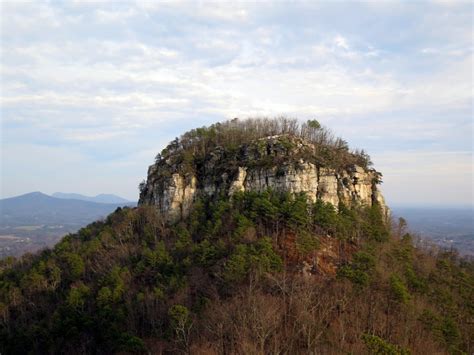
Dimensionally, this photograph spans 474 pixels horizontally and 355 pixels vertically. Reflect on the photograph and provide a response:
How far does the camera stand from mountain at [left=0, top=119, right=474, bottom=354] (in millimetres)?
26344

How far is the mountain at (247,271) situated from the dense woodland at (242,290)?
137 millimetres

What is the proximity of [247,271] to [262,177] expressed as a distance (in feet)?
48.1

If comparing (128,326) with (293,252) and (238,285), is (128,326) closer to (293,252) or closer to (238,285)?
(238,285)

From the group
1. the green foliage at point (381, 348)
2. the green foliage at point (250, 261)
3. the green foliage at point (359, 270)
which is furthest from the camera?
the green foliage at point (250, 261)

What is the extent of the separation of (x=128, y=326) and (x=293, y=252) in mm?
15498

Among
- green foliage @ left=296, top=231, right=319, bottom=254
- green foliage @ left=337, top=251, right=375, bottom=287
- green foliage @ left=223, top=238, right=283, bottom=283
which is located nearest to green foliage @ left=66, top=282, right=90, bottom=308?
green foliage @ left=223, top=238, right=283, bottom=283

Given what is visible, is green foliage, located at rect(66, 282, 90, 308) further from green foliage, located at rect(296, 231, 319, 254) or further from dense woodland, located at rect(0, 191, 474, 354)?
green foliage, located at rect(296, 231, 319, 254)

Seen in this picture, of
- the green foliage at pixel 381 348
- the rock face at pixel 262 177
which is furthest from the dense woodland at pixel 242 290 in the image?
the rock face at pixel 262 177

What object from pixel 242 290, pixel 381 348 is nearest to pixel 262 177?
pixel 242 290

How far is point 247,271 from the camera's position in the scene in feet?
105

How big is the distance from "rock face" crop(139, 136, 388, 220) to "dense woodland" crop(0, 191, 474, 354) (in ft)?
5.70

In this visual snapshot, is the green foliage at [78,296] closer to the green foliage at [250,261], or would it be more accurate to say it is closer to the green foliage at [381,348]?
the green foliage at [250,261]

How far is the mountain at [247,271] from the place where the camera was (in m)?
26.3

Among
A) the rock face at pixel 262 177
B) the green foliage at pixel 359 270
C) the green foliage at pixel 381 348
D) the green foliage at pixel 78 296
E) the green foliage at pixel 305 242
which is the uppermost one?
the rock face at pixel 262 177
